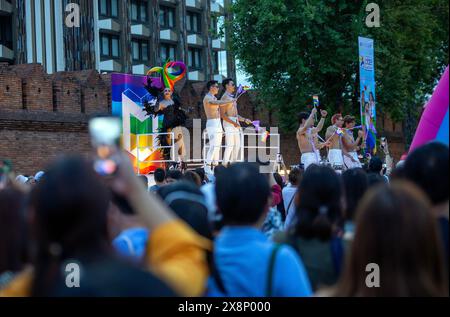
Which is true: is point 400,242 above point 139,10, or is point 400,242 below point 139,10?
below

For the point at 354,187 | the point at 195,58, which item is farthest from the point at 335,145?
the point at 195,58

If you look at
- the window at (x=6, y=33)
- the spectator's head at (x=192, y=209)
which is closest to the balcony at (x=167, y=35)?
the window at (x=6, y=33)

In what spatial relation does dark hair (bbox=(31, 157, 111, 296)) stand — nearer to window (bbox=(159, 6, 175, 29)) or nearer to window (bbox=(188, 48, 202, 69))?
window (bbox=(159, 6, 175, 29))

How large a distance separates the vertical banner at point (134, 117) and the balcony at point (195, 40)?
30.8 m

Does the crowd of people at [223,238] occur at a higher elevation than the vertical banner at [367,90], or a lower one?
lower

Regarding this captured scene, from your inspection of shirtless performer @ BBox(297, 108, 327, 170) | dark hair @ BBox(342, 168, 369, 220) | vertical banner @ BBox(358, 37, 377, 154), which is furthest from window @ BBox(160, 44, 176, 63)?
dark hair @ BBox(342, 168, 369, 220)

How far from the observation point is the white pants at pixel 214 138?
1873cm

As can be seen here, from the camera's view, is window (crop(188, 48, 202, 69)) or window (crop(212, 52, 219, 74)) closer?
window (crop(188, 48, 202, 69))

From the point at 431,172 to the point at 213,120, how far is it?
14.8m

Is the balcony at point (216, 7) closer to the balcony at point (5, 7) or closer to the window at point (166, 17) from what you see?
the window at point (166, 17)

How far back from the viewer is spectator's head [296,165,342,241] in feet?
13.6

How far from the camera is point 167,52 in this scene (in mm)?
50438

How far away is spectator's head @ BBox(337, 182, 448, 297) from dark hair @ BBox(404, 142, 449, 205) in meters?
1.18

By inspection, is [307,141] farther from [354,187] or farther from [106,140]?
[106,140]
